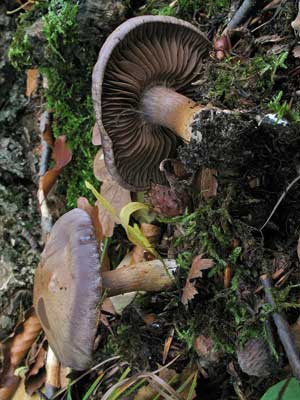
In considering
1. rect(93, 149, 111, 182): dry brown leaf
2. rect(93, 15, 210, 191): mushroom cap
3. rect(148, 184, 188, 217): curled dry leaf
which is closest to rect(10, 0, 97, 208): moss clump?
rect(93, 149, 111, 182): dry brown leaf

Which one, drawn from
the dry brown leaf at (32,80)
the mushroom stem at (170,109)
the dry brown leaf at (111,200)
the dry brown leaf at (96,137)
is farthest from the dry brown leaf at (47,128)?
the mushroom stem at (170,109)

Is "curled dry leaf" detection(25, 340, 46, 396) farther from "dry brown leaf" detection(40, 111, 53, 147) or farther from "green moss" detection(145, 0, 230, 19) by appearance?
"green moss" detection(145, 0, 230, 19)

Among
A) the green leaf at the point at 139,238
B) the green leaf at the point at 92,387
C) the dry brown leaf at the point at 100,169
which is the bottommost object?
the green leaf at the point at 92,387

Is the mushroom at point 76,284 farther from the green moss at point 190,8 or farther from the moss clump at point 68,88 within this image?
the green moss at point 190,8

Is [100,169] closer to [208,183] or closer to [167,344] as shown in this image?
[208,183]

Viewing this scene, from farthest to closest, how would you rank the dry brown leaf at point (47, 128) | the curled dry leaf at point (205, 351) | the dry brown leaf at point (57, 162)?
the dry brown leaf at point (47, 128), the dry brown leaf at point (57, 162), the curled dry leaf at point (205, 351)

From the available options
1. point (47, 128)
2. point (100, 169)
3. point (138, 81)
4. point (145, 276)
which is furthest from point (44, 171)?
point (145, 276)
